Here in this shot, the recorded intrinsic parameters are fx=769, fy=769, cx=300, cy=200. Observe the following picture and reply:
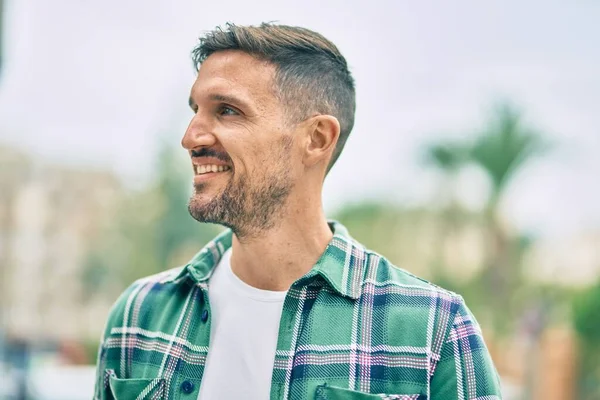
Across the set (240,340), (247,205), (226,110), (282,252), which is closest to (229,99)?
(226,110)

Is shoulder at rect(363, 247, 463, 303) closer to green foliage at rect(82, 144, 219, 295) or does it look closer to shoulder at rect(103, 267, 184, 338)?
shoulder at rect(103, 267, 184, 338)

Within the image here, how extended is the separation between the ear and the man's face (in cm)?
4

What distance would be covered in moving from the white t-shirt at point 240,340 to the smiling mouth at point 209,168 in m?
0.21

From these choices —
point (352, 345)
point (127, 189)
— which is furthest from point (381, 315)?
point (127, 189)

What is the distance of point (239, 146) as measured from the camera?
4.25 ft

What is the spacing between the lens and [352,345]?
4.14ft

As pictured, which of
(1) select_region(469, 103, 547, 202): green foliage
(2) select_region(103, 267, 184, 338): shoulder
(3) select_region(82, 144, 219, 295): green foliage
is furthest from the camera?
(3) select_region(82, 144, 219, 295): green foliage

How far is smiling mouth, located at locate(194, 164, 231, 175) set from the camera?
1.31 meters

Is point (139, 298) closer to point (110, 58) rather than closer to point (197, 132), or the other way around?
point (197, 132)

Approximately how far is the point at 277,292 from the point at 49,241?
18.1 m

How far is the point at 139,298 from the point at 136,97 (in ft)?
63.3

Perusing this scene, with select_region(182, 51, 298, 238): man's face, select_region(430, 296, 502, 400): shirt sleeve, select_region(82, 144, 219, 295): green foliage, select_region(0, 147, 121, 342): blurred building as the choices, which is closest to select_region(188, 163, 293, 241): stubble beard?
select_region(182, 51, 298, 238): man's face

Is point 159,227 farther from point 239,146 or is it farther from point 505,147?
point 239,146

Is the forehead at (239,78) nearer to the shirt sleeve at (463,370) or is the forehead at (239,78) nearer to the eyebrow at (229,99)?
the eyebrow at (229,99)
